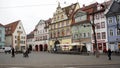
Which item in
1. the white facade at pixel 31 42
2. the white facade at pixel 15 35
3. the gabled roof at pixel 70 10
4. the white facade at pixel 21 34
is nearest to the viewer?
the gabled roof at pixel 70 10

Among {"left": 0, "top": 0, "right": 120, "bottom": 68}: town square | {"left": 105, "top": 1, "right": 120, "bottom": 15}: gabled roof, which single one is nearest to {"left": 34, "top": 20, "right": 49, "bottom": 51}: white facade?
{"left": 0, "top": 0, "right": 120, "bottom": 68}: town square

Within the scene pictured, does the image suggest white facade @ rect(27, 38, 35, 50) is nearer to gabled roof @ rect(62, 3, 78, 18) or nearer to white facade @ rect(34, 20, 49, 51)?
white facade @ rect(34, 20, 49, 51)

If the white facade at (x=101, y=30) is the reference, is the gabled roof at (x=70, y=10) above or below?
above

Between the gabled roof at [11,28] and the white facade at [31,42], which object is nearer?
the gabled roof at [11,28]

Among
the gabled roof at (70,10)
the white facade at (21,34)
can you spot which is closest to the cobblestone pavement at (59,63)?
the gabled roof at (70,10)

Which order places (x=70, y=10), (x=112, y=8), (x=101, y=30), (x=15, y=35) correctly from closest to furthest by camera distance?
(x=112, y=8)
(x=101, y=30)
(x=70, y=10)
(x=15, y=35)

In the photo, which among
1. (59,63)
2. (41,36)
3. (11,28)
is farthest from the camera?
(11,28)

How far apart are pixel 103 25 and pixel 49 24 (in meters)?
35.2

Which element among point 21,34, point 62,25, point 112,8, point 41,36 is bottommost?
Result: point 41,36

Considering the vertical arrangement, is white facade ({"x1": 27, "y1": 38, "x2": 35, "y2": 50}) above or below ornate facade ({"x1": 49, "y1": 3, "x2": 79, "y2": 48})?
below

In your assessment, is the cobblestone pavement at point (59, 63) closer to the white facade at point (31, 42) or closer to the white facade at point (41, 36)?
the white facade at point (41, 36)

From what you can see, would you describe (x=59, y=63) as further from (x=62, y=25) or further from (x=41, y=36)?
(x=41, y=36)

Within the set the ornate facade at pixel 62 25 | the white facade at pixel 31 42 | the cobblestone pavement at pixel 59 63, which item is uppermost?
the ornate facade at pixel 62 25

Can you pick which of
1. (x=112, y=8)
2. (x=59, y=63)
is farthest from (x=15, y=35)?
(x=59, y=63)
